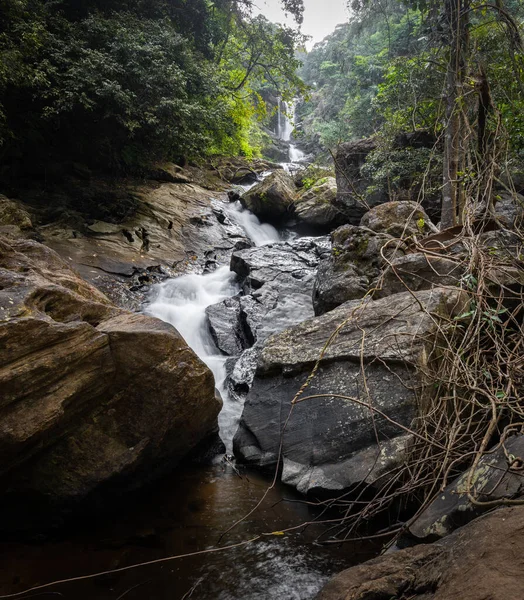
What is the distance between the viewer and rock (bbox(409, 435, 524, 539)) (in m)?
1.87

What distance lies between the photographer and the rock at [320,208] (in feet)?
43.1

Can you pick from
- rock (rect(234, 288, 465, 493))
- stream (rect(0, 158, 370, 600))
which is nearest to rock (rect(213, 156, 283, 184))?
rock (rect(234, 288, 465, 493))

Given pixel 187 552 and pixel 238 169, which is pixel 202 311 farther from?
pixel 238 169

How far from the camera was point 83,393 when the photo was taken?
130 inches

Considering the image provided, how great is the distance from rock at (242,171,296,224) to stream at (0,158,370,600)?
1083 cm

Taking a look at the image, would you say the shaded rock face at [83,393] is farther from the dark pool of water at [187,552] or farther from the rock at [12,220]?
the rock at [12,220]

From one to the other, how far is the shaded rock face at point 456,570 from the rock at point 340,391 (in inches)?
52.3

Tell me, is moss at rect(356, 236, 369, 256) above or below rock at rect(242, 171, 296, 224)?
below

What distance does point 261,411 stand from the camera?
165 inches

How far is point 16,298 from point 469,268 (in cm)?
371

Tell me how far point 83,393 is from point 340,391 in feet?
7.74

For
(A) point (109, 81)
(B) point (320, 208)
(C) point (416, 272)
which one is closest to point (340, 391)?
(C) point (416, 272)

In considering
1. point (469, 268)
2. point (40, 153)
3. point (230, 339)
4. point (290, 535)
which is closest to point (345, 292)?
point (230, 339)

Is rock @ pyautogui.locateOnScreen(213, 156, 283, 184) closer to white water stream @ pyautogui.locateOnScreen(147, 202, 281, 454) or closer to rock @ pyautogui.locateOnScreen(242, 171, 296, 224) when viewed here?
rock @ pyautogui.locateOnScreen(242, 171, 296, 224)
